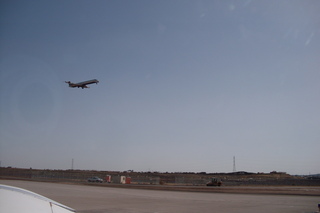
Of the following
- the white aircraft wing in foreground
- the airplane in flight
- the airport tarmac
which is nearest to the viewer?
the white aircraft wing in foreground

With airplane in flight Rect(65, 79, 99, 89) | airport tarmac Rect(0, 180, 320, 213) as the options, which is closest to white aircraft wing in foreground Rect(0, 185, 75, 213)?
airport tarmac Rect(0, 180, 320, 213)

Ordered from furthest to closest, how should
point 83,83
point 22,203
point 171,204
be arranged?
point 83,83
point 171,204
point 22,203

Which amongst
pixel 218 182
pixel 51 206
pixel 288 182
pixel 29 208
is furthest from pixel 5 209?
pixel 288 182

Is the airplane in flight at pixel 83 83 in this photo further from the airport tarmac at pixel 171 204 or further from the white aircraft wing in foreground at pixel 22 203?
the white aircraft wing in foreground at pixel 22 203

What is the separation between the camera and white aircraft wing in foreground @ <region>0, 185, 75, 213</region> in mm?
3902

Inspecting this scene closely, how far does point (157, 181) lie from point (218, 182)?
18.1m

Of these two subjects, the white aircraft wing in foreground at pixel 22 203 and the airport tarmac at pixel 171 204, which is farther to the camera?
the airport tarmac at pixel 171 204

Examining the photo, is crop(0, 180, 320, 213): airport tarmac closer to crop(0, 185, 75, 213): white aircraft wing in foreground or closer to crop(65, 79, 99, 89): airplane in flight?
crop(0, 185, 75, 213): white aircraft wing in foreground

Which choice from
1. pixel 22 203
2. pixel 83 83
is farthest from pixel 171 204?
pixel 83 83

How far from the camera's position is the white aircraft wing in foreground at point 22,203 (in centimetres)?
Answer: 390

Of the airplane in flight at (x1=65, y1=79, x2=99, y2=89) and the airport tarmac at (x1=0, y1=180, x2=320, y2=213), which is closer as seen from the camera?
the airport tarmac at (x1=0, y1=180, x2=320, y2=213)

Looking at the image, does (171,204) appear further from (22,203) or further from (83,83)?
(83,83)

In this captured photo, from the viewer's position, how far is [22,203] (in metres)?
4.09

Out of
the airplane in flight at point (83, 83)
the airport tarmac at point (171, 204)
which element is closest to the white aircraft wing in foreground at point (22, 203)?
the airport tarmac at point (171, 204)
